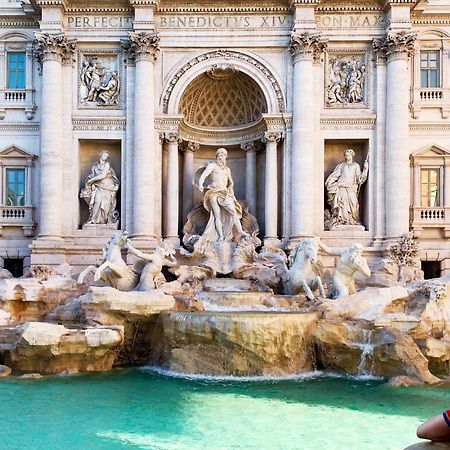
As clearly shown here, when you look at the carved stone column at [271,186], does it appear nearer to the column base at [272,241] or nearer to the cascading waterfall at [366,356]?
the column base at [272,241]

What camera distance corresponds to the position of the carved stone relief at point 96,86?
61.4 feet

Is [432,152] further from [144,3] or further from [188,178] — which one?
[144,3]

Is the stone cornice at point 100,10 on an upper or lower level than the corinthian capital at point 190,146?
upper

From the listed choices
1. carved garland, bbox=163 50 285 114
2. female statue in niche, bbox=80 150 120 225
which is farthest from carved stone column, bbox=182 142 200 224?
female statue in niche, bbox=80 150 120 225

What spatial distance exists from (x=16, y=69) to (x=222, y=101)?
7301 millimetres

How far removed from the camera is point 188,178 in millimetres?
19953

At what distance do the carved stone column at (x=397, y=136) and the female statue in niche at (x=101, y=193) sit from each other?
8.97m

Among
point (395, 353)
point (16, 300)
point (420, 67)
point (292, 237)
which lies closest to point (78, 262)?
point (16, 300)

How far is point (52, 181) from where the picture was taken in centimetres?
1811

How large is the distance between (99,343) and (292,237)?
824 centimetres

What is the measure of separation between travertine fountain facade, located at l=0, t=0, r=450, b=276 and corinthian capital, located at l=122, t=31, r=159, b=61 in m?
0.04

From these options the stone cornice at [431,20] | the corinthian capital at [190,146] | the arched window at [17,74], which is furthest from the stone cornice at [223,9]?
the arched window at [17,74]

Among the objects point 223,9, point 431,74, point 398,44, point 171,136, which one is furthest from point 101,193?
point 431,74

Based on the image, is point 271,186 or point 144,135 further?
point 271,186
